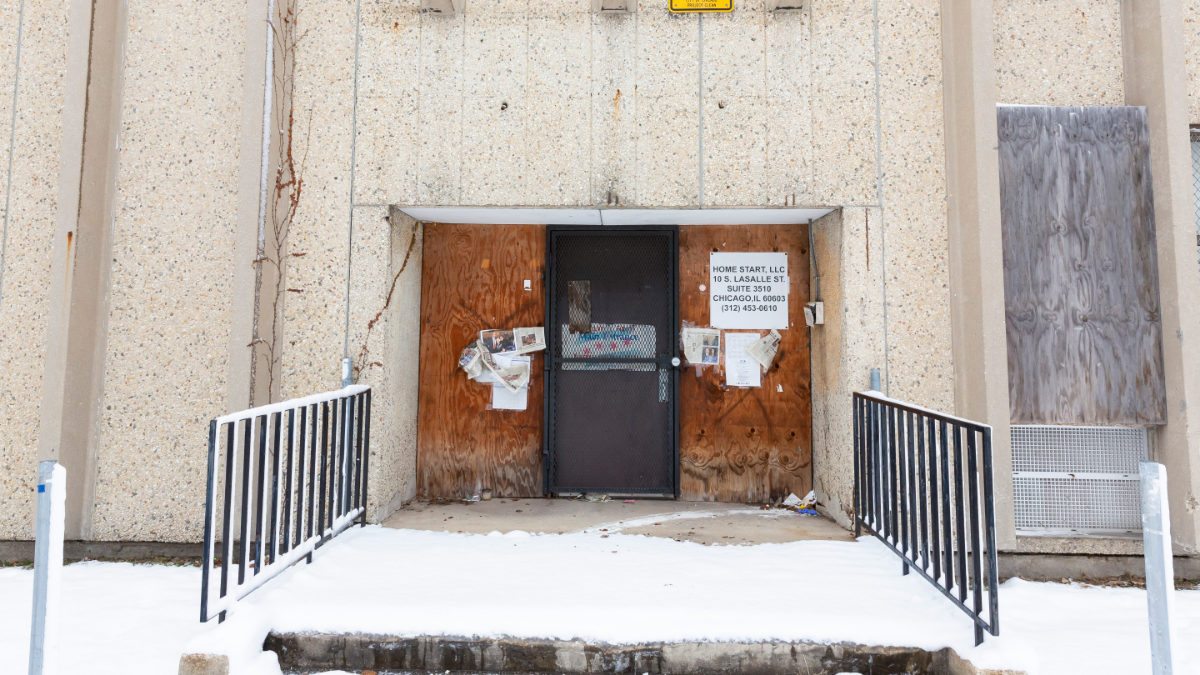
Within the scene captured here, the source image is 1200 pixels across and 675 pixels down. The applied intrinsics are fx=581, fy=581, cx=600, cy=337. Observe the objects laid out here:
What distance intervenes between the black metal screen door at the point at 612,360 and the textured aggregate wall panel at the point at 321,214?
1.57 meters

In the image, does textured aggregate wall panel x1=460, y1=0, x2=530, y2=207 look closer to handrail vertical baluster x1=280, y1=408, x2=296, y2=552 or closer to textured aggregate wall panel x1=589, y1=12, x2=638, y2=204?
textured aggregate wall panel x1=589, y1=12, x2=638, y2=204

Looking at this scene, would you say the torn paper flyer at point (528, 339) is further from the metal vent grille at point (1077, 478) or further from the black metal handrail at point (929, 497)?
the metal vent grille at point (1077, 478)

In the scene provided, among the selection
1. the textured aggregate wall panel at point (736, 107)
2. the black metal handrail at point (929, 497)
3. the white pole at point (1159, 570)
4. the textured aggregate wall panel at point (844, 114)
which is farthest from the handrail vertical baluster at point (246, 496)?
the textured aggregate wall panel at point (844, 114)

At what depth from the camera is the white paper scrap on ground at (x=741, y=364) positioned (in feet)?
15.3

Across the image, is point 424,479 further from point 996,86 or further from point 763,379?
point 996,86

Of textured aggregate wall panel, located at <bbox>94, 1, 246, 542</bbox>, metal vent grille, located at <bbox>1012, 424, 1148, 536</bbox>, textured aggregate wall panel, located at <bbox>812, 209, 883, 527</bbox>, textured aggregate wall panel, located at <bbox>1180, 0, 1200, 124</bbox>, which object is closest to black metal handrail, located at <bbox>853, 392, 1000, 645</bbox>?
textured aggregate wall panel, located at <bbox>812, 209, 883, 527</bbox>

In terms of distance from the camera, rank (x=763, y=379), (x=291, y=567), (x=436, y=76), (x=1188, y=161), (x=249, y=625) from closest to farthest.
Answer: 1. (x=249, y=625)
2. (x=291, y=567)
3. (x=1188, y=161)
4. (x=436, y=76)
5. (x=763, y=379)

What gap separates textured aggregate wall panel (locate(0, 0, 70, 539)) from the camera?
3.71 meters

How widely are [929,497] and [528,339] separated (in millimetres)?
3011

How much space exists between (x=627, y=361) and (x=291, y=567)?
268 cm

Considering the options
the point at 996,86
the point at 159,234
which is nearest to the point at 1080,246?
the point at 996,86

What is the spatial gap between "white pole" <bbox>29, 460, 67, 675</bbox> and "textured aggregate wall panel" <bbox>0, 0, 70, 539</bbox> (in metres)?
2.58

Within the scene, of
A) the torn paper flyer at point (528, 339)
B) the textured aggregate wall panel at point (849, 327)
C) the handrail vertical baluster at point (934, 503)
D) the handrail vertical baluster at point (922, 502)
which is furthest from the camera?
the torn paper flyer at point (528, 339)

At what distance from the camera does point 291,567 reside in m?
3.08
